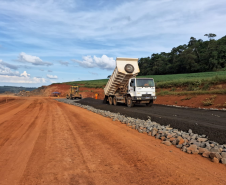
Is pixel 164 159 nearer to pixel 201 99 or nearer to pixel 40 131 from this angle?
pixel 40 131

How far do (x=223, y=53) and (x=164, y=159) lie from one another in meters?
65.5

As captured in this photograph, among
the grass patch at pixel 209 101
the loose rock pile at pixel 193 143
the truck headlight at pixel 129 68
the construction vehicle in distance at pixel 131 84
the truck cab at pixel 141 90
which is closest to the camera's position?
the loose rock pile at pixel 193 143

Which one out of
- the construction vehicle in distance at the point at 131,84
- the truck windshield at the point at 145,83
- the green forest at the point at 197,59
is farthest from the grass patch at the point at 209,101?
the green forest at the point at 197,59

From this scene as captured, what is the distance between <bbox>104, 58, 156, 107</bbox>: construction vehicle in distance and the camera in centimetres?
1619

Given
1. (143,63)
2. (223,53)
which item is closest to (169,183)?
(223,53)

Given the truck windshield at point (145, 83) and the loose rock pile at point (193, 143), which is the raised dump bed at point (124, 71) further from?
the loose rock pile at point (193, 143)

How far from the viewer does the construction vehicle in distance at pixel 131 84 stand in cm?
1619

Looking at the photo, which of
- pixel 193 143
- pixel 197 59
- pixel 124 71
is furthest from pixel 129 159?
pixel 197 59

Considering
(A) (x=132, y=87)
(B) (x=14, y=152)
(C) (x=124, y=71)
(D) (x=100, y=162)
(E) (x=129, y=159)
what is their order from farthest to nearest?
(C) (x=124, y=71) → (A) (x=132, y=87) → (B) (x=14, y=152) → (E) (x=129, y=159) → (D) (x=100, y=162)

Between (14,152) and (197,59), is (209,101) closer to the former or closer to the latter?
(14,152)

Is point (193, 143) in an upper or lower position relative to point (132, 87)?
lower

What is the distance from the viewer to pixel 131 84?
16.7 m

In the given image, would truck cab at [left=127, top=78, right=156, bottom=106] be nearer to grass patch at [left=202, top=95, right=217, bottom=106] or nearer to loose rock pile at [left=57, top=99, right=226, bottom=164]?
grass patch at [left=202, top=95, right=217, bottom=106]

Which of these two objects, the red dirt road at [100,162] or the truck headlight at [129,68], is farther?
the truck headlight at [129,68]
